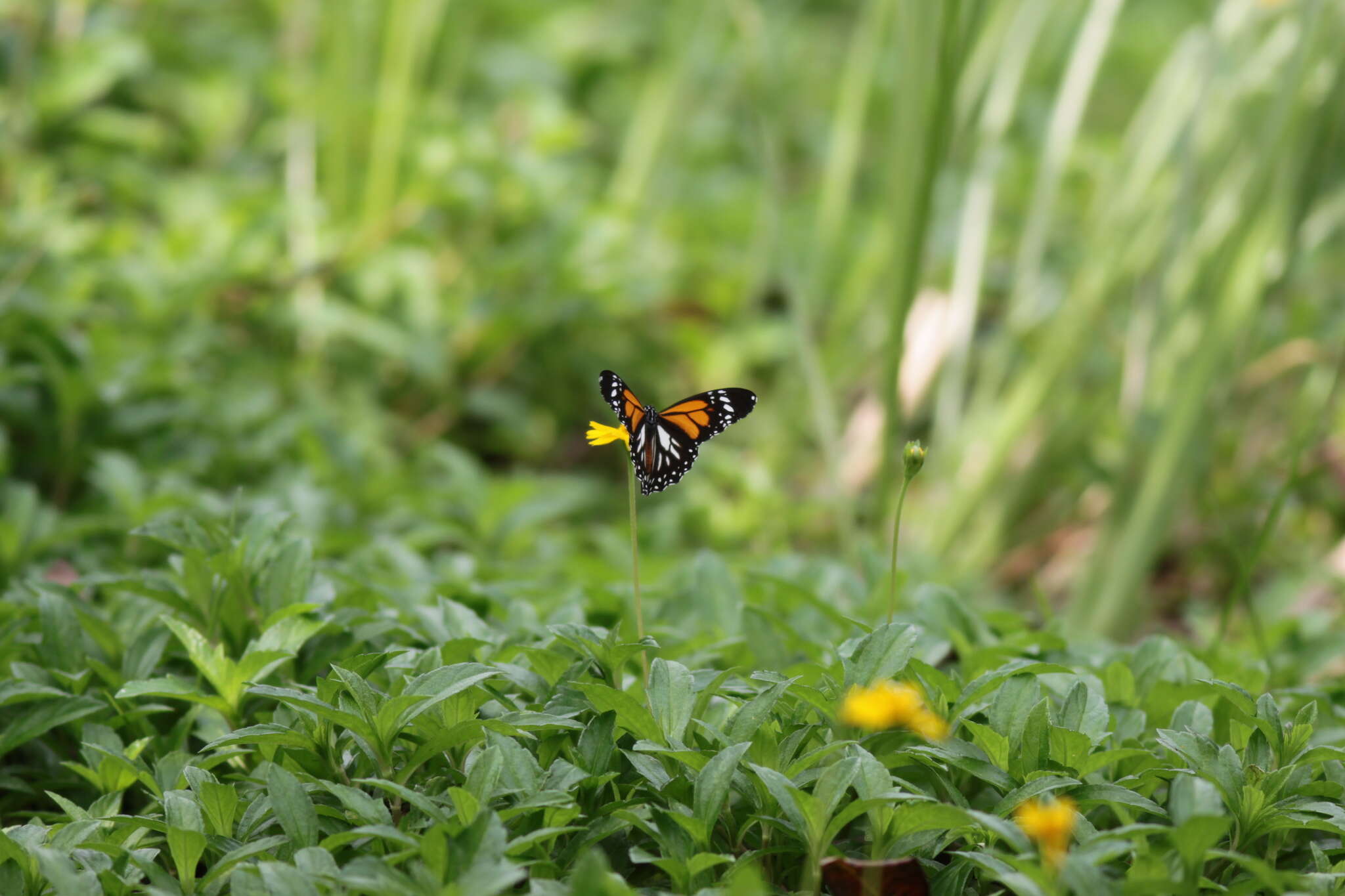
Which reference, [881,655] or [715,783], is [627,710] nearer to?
[715,783]

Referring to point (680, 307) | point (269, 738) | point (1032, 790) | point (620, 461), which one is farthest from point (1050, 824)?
point (680, 307)

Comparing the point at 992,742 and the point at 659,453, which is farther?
the point at 659,453

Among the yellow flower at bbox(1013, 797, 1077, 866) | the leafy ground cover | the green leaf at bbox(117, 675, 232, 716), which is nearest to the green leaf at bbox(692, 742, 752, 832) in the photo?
the leafy ground cover

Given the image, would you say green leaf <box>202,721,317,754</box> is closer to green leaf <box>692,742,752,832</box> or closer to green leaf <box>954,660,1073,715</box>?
green leaf <box>692,742,752,832</box>

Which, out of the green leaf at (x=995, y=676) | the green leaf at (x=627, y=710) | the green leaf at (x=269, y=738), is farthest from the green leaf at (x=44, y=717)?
the green leaf at (x=995, y=676)

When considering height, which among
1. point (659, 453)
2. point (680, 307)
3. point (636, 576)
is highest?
point (680, 307)

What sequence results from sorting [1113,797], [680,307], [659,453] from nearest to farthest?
[1113,797]
[659,453]
[680,307]

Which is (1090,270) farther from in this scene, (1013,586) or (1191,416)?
(1013,586)
